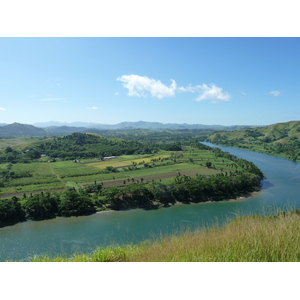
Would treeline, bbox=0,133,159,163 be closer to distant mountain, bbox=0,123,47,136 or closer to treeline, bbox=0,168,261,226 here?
treeline, bbox=0,168,261,226

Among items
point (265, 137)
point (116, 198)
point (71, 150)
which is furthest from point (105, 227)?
point (265, 137)

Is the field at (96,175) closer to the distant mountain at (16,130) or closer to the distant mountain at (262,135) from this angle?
the distant mountain at (262,135)

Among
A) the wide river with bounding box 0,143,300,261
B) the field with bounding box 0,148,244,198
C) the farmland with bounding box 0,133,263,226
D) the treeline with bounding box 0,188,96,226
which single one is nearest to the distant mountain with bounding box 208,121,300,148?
the field with bounding box 0,148,244,198

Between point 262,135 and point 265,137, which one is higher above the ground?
point 262,135

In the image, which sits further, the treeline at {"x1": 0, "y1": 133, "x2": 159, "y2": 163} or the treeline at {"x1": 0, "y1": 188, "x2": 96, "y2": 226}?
the treeline at {"x1": 0, "y1": 133, "x2": 159, "y2": 163}

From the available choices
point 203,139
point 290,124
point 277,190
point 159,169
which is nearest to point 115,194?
point 159,169

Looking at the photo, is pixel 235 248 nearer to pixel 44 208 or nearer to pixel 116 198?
pixel 116 198

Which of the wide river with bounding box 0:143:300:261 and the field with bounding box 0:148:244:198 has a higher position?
the field with bounding box 0:148:244:198

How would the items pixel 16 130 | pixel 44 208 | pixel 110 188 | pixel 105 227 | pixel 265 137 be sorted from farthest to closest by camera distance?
pixel 16 130
pixel 265 137
pixel 110 188
pixel 44 208
pixel 105 227

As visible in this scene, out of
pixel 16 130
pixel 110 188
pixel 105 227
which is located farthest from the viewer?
pixel 16 130

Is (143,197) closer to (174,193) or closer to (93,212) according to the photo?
(174,193)

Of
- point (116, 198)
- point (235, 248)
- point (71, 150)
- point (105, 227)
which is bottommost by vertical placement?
point (105, 227)

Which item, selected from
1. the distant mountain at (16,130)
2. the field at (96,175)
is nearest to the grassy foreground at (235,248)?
the field at (96,175)
